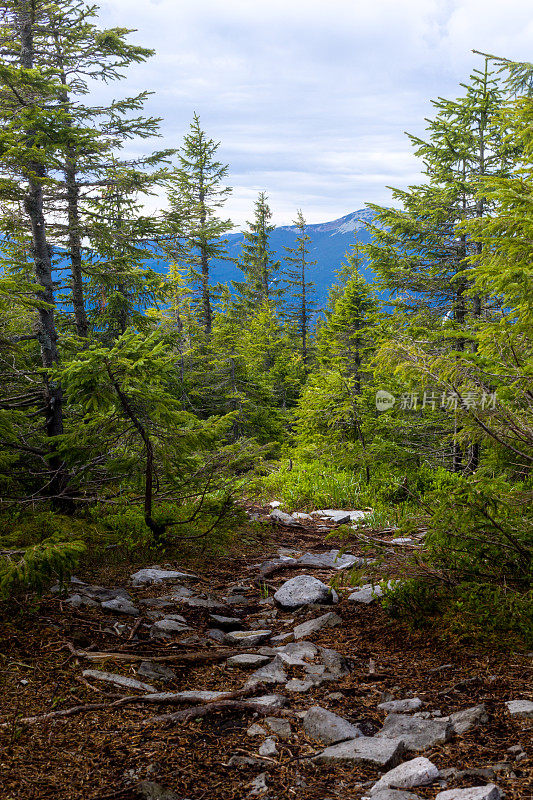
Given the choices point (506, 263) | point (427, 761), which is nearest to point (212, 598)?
point (427, 761)

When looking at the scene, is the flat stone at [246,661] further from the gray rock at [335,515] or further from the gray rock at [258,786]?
the gray rock at [335,515]

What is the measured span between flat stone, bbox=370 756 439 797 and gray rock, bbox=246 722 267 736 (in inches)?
30.6

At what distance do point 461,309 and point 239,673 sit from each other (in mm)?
11804

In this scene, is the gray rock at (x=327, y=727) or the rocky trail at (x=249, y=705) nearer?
the rocky trail at (x=249, y=705)

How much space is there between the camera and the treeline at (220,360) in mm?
3982

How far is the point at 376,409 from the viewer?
13.6 m

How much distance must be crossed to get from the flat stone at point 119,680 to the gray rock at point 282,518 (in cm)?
587

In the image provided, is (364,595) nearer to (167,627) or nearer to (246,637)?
(246,637)

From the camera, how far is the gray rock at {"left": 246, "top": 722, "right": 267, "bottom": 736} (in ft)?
9.63

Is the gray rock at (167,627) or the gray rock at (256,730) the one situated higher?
the gray rock at (256,730)

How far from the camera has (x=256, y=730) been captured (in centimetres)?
297

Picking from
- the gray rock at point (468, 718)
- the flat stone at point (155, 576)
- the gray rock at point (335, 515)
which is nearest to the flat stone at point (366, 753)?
the gray rock at point (468, 718)

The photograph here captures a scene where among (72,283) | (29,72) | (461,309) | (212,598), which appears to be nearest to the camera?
(212,598)

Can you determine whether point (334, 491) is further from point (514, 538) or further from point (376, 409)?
point (514, 538)
